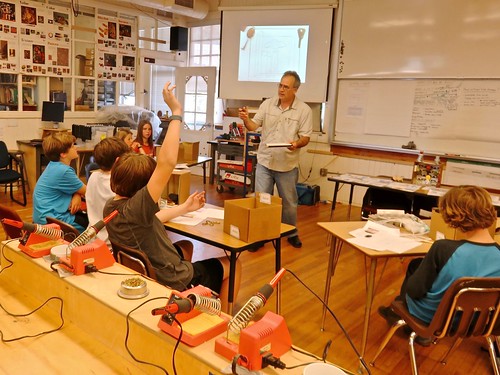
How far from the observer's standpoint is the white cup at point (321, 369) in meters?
1.02

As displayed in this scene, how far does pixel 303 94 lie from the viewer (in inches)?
258

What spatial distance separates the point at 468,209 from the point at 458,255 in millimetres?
215

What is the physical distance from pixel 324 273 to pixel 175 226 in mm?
1667

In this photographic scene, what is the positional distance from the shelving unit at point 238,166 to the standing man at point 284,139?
191 centimetres

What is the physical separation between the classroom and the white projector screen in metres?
0.02

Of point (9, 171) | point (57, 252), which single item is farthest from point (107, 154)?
point (9, 171)

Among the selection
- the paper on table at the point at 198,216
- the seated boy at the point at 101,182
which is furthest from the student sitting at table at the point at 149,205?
the seated boy at the point at 101,182

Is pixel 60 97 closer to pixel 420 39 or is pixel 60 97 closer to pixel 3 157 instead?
pixel 3 157

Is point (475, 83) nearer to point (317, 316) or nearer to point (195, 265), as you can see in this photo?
point (317, 316)

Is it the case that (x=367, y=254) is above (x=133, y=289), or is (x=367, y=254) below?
below

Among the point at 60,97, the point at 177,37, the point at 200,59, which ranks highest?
the point at 177,37

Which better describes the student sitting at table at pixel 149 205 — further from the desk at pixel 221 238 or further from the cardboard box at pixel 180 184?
the cardboard box at pixel 180 184

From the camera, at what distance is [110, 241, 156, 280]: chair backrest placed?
6.29 feet

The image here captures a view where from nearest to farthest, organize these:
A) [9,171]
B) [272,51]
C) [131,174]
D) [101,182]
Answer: [131,174] < [101,182] < [9,171] < [272,51]
